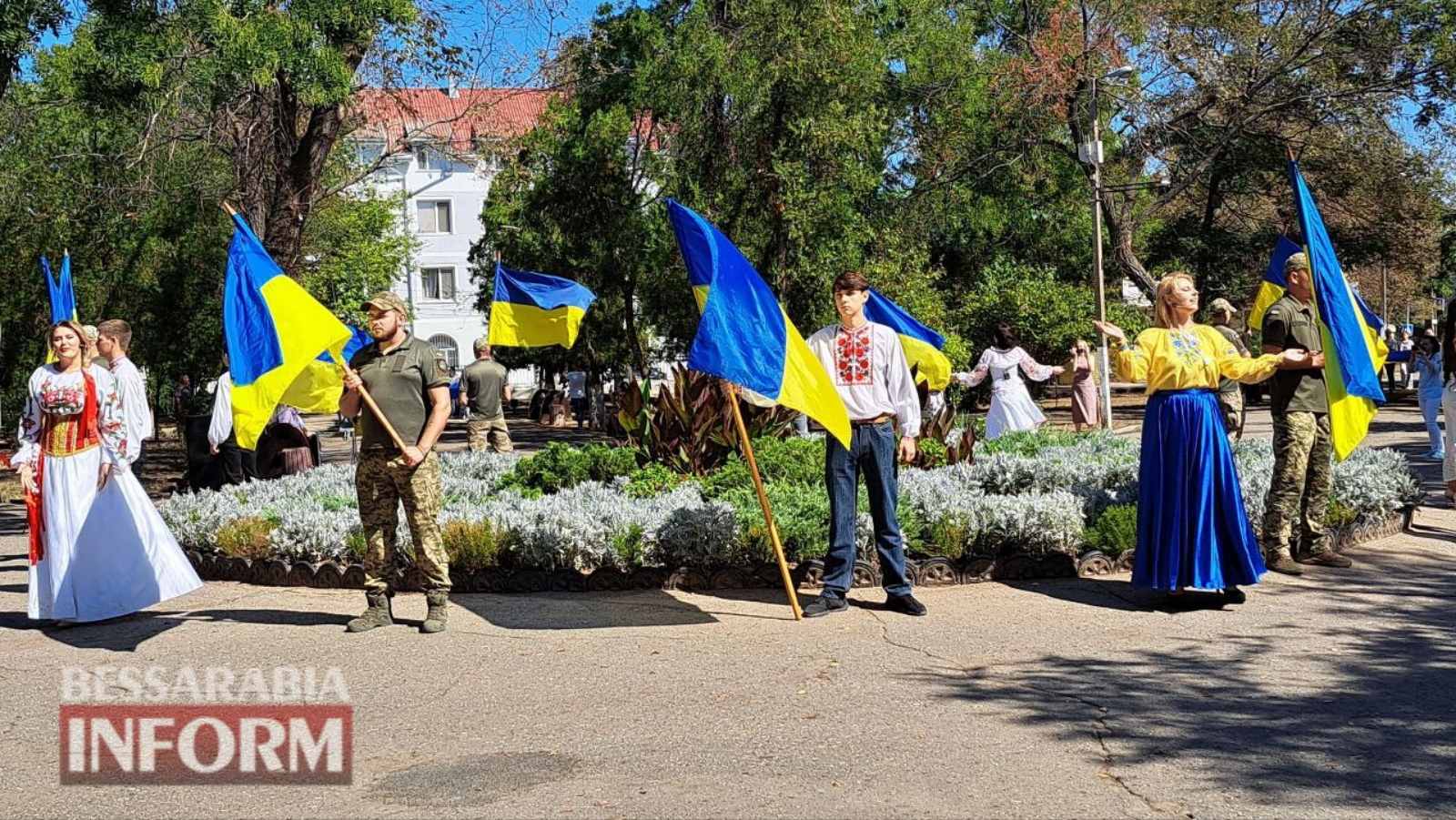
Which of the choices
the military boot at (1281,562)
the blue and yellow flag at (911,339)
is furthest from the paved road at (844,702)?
the blue and yellow flag at (911,339)

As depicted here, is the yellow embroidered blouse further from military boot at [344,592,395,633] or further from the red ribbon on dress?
the red ribbon on dress

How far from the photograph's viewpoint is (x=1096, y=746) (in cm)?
524

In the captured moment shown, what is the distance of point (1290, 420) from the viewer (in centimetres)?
885

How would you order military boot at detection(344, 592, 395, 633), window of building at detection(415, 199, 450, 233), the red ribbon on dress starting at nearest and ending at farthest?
military boot at detection(344, 592, 395, 633) < the red ribbon on dress < window of building at detection(415, 199, 450, 233)

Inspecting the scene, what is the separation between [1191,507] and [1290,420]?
145 centimetres

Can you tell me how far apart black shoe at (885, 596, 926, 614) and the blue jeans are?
3 centimetres

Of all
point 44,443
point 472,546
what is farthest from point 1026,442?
point 44,443

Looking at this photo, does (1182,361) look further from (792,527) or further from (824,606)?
(792,527)

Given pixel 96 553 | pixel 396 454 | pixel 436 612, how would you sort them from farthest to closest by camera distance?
pixel 96 553, pixel 436 612, pixel 396 454

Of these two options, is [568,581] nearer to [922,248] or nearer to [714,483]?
[714,483]

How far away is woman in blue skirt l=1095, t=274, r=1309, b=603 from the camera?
7785 millimetres

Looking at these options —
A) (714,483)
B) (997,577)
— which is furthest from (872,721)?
(714,483)

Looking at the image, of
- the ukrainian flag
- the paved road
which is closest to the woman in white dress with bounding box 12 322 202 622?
the paved road

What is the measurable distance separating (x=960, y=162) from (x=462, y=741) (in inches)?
1078
